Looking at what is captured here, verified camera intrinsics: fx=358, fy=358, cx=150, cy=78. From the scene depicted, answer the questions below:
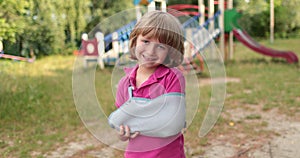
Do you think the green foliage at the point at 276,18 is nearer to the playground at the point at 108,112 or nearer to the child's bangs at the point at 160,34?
the playground at the point at 108,112

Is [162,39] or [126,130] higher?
[162,39]

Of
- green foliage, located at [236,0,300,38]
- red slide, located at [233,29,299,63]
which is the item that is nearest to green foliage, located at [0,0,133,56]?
red slide, located at [233,29,299,63]

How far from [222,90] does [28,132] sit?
278 centimetres

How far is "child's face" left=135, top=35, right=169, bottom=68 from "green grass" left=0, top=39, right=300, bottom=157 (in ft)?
3.46

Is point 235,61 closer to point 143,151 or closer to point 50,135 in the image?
point 50,135

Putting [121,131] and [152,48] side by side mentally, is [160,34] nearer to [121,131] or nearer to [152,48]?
[152,48]

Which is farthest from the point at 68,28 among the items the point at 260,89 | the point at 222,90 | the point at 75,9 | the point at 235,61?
the point at 222,90

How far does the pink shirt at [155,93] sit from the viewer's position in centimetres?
150

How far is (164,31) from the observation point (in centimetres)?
145

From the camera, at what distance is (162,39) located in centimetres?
145

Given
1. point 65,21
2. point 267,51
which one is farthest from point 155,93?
point 65,21

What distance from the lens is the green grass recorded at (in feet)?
12.0

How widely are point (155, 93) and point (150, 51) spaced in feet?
0.61

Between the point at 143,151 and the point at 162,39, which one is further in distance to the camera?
the point at 143,151
